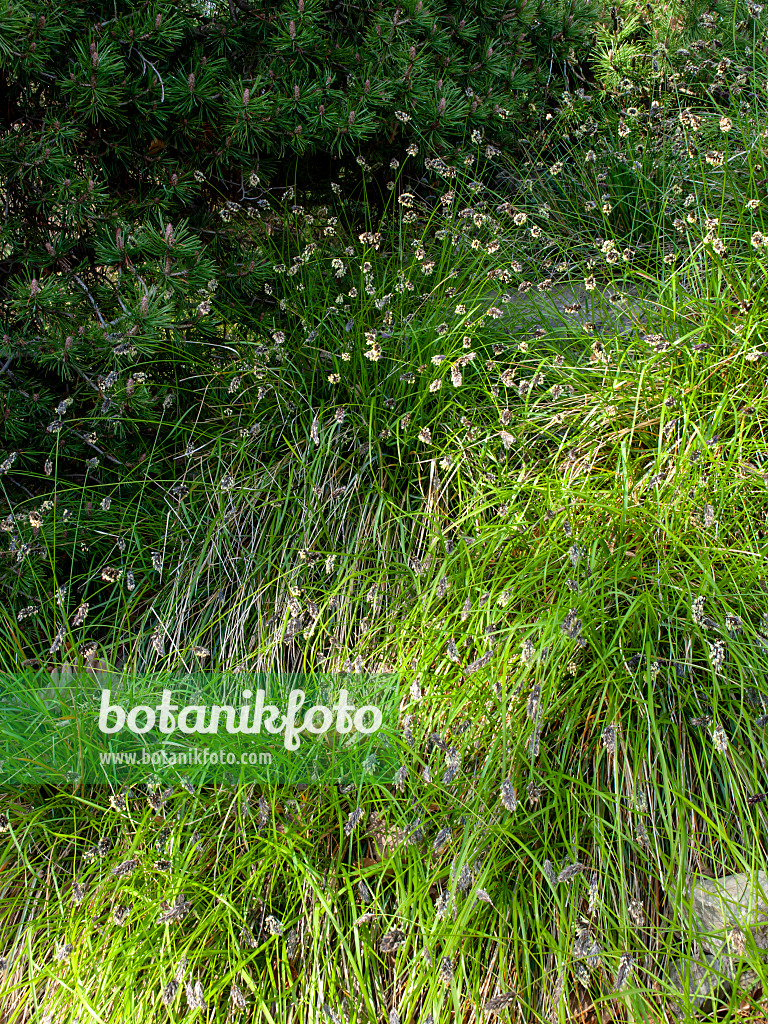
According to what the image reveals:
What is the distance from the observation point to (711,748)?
196cm

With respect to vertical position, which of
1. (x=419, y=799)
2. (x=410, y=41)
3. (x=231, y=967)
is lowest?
(x=231, y=967)

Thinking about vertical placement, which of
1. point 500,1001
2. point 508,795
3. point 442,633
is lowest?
point 500,1001

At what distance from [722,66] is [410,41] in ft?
4.67

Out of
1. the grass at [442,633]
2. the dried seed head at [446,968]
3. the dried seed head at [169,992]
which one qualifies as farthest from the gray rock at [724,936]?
the dried seed head at [169,992]

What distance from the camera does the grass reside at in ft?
6.13

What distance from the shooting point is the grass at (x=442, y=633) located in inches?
73.5

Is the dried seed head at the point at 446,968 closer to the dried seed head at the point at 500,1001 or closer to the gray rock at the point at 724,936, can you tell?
the dried seed head at the point at 500,1001

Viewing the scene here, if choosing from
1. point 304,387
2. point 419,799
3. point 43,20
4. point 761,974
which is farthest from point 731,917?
point 43,20

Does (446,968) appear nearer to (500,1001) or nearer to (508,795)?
(500,1001)

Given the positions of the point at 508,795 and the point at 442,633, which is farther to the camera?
the point at 442,633

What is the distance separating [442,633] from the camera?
87.9 inches

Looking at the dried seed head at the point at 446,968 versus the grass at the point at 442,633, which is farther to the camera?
the grass at the point at 442,633

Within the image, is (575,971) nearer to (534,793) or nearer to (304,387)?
(534,793)

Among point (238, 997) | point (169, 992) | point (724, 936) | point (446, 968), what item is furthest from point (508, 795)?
point (169, 992)
